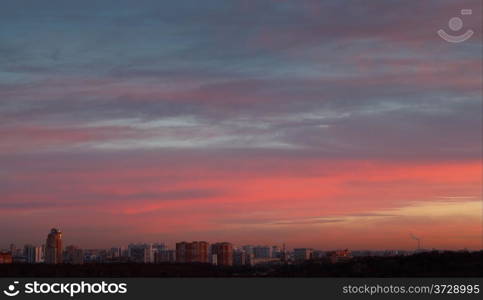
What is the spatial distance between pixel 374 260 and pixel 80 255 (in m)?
41.7

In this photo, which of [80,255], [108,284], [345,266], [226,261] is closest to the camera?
[108,284]

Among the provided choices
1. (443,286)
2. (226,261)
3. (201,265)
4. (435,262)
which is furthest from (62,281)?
(226,261)

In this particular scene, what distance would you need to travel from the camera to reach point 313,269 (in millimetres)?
55250

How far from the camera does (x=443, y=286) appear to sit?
137ft

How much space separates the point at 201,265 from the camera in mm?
57250

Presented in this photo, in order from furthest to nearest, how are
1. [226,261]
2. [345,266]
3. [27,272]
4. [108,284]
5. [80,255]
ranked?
[80,255], [226,261], [345,266], [27,272], [108,284]

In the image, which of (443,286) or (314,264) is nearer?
(443,286)

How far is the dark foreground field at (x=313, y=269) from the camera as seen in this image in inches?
2034

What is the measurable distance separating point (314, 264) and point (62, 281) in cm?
2015

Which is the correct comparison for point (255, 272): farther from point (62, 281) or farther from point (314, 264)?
point (62, 281)

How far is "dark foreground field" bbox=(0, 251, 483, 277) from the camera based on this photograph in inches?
2034

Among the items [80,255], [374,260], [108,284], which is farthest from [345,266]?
[80,255]

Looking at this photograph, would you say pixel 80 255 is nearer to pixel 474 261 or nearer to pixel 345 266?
pixel 345 266

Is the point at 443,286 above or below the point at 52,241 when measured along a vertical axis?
below
